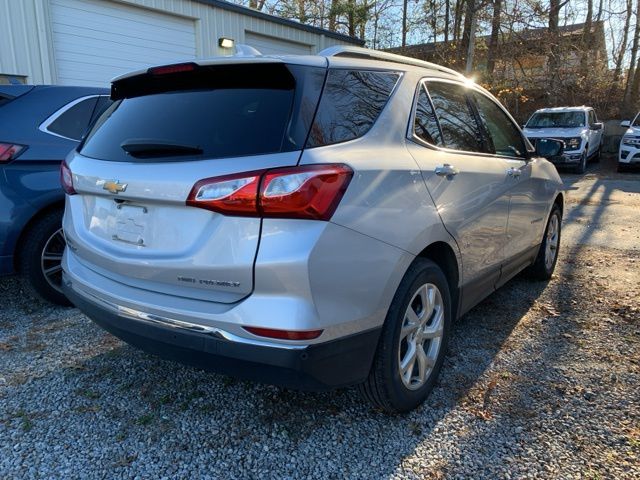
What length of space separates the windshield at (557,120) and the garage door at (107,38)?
413 inches

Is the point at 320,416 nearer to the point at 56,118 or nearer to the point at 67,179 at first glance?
the point at 67,179

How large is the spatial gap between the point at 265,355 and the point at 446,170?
142 centimetres

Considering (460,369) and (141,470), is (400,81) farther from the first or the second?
(141,470)

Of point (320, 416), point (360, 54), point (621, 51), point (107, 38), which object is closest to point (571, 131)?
point (621, 51)

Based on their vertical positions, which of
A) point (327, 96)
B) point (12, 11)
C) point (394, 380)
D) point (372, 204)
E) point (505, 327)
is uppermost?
point (12, 11)

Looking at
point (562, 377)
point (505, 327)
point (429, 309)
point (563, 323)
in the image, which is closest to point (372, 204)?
point (429, 309)

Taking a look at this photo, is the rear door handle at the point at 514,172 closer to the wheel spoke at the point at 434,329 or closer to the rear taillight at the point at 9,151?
the wheel spoke at the point at 434,329

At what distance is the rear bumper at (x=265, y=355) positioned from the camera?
201 centimetres

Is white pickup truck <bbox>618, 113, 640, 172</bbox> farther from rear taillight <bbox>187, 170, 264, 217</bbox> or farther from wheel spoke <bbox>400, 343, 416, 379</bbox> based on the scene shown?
rear taillight <bbox>187, 170, 264, 217</bbox>

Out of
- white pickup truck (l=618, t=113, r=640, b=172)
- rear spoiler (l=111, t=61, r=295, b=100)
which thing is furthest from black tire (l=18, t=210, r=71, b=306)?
white pickup truck (l=618, t=113, r=640, b=172)

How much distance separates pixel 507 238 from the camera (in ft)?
12.0

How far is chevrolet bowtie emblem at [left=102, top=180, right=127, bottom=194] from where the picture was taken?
229 centimetres

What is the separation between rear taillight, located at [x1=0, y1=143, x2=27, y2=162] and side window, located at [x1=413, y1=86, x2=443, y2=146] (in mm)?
2865

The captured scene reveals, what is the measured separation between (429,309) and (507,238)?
127 cm
